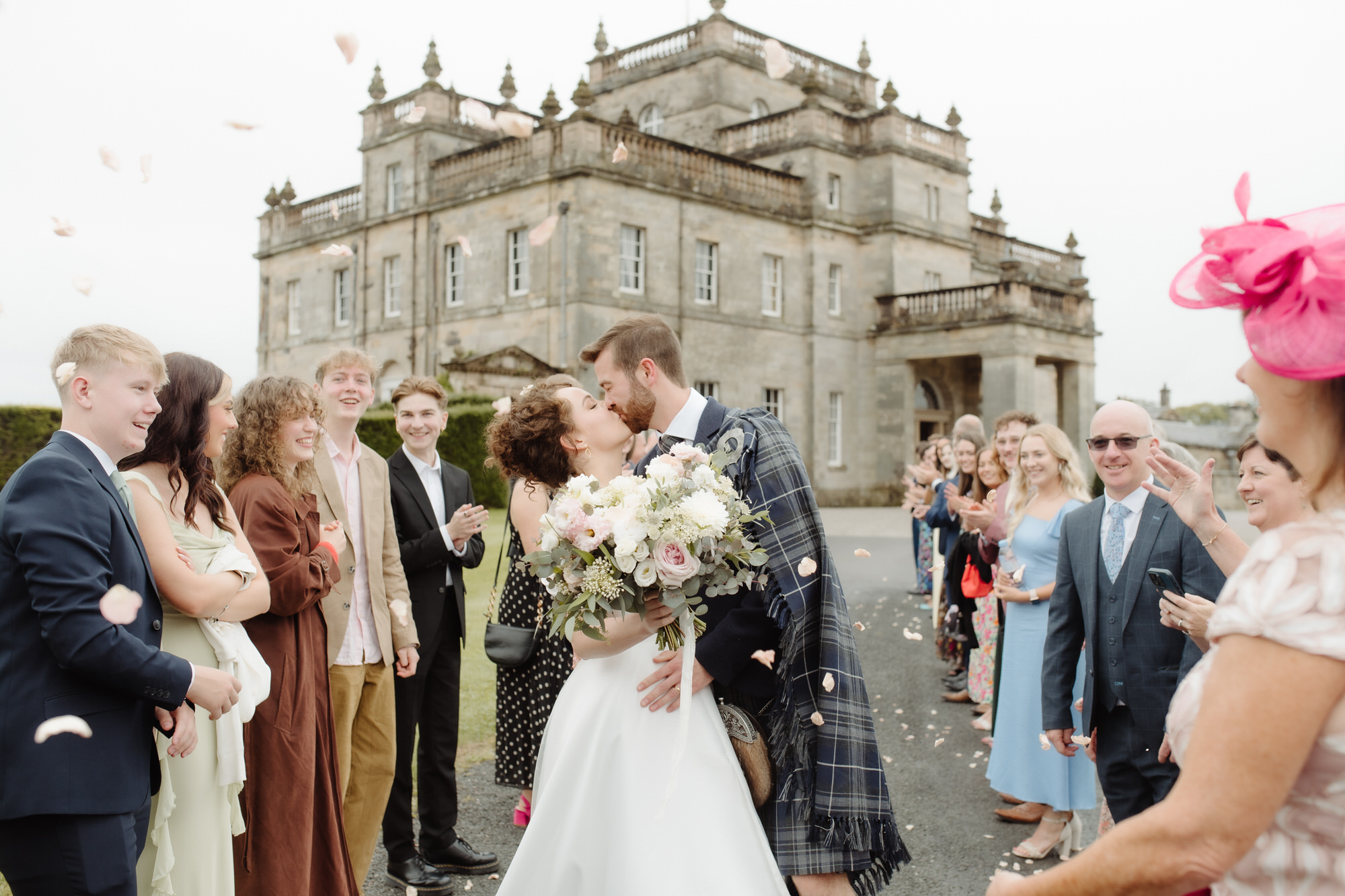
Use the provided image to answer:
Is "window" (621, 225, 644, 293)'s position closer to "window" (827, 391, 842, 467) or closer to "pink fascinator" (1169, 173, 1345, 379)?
"window" (827, 391, 842, 467)

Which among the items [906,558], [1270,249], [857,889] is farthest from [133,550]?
[906,558]

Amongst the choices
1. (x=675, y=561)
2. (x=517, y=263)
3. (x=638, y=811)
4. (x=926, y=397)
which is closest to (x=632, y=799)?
(x=638, y=811)

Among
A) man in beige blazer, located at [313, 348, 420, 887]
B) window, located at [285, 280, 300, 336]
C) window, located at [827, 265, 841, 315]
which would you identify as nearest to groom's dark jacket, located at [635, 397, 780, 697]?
man in beige blazer, located at [313, 348, 420, 887]

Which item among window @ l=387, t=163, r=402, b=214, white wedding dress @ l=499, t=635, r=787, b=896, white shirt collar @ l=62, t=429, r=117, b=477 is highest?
window @ l=387, t=163, r=402, b=214

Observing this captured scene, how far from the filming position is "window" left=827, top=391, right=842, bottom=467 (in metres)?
33.3

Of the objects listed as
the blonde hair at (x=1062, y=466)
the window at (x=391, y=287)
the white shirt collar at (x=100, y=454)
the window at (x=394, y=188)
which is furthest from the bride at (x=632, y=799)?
the window at (x=394, y=188)

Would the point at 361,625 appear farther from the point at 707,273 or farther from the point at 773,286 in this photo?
the point at 773,286

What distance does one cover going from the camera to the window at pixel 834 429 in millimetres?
33281

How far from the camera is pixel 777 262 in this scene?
3222 cm

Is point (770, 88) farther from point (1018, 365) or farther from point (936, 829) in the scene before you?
point (936, 829)

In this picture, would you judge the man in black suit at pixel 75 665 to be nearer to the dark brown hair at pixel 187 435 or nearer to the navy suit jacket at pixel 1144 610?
the dark brown hair at pixel 187 435

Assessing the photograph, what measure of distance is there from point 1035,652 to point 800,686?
3107 millimetres

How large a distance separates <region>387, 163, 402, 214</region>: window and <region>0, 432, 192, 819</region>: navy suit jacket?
31666 mm

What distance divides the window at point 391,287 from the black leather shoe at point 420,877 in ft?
96.7
